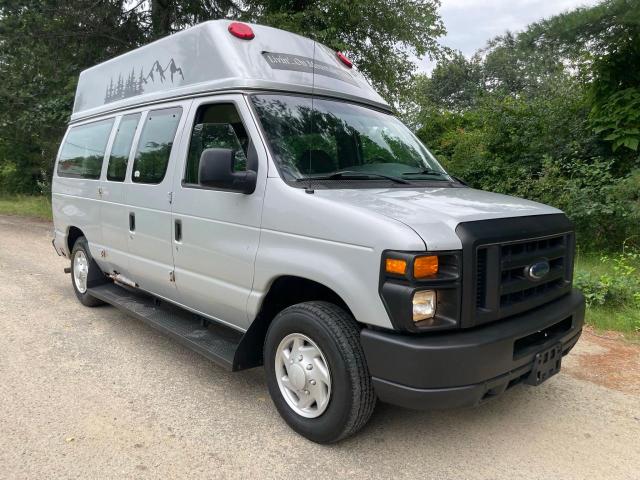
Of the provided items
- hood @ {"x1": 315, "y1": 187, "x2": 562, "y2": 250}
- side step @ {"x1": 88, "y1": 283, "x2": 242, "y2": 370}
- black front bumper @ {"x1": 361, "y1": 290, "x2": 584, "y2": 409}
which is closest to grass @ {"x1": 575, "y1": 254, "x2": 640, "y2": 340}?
hood @ {"x1": 315, "y1": 187, "x2": 562, "y2": 250}

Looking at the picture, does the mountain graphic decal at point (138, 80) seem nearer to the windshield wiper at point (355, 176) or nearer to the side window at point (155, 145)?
the side window at point (155, 145)

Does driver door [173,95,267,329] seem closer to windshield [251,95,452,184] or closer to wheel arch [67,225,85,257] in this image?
windshield [251,95,452,184]

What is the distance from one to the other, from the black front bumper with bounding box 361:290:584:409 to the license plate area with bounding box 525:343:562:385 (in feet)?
0.38

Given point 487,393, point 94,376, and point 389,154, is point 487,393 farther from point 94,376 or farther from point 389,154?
point 94,376

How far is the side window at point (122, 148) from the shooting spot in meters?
5.02

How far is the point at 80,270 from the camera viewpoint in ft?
20.6

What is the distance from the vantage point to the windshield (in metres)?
3.57

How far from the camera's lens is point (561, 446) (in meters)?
3.28

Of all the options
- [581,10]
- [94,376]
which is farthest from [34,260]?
[581,10]

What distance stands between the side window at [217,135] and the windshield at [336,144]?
244 millimetres

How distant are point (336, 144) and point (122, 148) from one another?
247 cm

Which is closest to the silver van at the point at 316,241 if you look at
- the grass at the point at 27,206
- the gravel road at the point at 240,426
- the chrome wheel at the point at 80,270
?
the gravel road at the point at 240,426

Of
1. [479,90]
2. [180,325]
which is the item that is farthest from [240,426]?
[479,90]

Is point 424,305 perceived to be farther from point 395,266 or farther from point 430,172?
point 430,172
